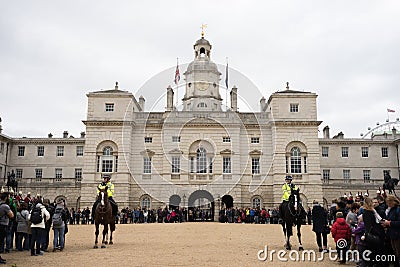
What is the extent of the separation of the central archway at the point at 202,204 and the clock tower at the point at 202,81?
1049 cm

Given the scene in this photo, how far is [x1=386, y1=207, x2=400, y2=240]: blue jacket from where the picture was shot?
814 centimetres

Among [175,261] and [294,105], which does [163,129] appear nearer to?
[294,105]

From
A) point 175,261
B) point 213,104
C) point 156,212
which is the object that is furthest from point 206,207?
point 175,261

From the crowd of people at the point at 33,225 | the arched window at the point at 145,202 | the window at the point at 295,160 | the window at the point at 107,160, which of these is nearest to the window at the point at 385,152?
the window at the point at 295,160

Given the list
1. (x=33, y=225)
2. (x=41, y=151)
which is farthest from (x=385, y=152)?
(x=33, y=225)

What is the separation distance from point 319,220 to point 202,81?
35.2 m

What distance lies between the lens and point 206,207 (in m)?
40.9

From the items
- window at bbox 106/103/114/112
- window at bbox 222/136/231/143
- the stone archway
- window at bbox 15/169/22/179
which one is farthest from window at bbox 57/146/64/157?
the stone archway

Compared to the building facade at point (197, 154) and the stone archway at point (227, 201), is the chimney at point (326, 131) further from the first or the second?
the stone archway at point (227, 201)

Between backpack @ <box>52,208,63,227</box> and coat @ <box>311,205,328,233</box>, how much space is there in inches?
331

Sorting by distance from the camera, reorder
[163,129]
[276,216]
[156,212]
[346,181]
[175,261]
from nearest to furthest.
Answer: [175,261], [276,216], [156,212], [163,129], [346,181]

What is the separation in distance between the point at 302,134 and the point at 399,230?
33.6 meters

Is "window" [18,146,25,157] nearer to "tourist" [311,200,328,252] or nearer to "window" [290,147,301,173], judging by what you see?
"window" [290,147,301,173]

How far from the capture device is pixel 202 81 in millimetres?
47344
